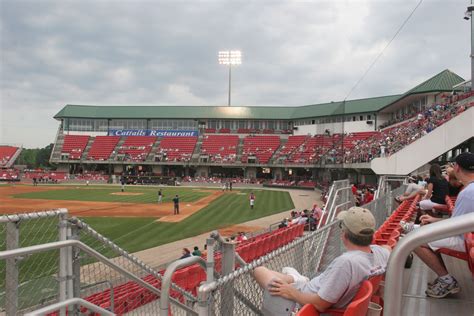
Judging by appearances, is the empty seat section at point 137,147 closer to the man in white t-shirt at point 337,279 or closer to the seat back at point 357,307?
the man in white t-shirt at point 337,279

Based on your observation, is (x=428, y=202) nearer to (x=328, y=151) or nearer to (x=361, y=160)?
(x=361, y=160)

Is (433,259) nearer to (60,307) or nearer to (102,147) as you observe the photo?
(60,307)

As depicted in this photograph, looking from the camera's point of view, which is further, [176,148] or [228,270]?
[176,148]

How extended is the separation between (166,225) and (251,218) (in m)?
5.62

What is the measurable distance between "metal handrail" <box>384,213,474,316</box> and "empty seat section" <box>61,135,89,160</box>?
6987 cm

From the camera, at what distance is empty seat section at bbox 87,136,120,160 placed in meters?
65.6

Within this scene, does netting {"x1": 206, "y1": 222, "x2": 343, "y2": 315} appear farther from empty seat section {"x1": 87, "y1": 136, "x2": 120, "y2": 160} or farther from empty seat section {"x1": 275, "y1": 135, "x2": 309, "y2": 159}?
empty seat section {"x1": 87, "y1": 136, "x2": 120, "y2": 160}

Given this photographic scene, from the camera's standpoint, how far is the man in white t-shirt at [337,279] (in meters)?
2.68

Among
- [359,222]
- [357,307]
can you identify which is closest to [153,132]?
[359,222]

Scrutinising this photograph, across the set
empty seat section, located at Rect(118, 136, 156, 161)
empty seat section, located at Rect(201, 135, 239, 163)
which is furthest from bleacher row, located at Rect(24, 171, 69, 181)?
empty seat section, located at Rect(201, 135, 239, 163)

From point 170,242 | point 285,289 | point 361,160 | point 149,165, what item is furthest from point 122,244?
point 149,165

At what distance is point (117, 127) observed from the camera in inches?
2835

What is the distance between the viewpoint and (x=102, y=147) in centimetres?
6756

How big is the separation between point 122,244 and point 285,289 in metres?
14.4
